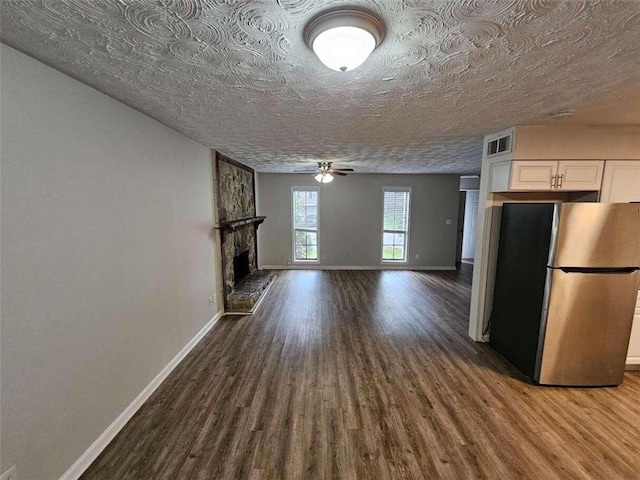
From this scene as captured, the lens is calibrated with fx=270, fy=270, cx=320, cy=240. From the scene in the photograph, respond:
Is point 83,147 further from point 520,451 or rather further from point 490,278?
point 490,278

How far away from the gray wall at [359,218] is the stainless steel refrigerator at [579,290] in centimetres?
437

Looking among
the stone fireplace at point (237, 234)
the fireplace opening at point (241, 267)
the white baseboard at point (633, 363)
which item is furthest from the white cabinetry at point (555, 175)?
the fireplace opening at point (241, 267)

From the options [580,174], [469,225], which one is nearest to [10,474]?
[580,174]

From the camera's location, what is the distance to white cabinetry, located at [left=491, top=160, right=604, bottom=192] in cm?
257

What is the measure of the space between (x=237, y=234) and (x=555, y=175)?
14.7ft

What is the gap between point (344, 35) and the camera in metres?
1.04

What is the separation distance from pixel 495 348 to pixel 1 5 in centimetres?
433

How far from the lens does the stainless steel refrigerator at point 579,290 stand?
2250 millimetres

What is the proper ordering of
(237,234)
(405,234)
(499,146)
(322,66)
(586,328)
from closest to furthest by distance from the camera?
1. (322,66)
2. (586,328)
3. (499,146)
4. (237,234)
5. (405,234)

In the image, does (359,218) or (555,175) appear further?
(359,218)

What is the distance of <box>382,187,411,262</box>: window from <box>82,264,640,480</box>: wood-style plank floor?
3.72 meters

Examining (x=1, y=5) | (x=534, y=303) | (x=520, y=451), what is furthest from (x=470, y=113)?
(x=1, y=5)

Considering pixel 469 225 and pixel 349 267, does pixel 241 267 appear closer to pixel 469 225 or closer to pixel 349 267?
pixel 349 267

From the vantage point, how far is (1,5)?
0.98m
